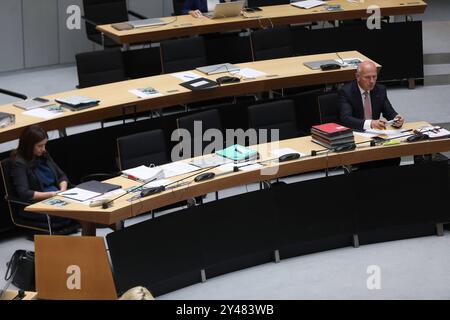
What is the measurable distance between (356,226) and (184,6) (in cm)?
450

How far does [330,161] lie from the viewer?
8.15 m

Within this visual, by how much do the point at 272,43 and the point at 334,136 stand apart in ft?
9.24

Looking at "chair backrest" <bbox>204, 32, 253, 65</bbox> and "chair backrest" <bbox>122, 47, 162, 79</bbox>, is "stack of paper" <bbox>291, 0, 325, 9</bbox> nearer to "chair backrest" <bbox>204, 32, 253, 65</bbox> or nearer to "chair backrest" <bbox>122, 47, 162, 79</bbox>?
"chair backrest" <bbox>204, 32, 253, 65</bbox>

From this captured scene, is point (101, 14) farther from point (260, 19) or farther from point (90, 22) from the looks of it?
point (260, 19)

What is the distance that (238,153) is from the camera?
813cm

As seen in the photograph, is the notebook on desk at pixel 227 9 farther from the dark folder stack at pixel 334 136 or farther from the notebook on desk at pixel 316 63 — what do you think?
the dark folder stack at pixel 334 136

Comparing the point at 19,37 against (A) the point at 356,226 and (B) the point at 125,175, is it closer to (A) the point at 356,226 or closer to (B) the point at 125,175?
(B) the point at 125,175

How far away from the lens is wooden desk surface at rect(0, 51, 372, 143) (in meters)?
8.68

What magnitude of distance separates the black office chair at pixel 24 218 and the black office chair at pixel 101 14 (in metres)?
3.75

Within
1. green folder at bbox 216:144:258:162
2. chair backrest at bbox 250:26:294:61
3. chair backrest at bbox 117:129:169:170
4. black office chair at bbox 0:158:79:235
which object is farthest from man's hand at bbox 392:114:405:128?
black office chair at bbox 0:158:79:235

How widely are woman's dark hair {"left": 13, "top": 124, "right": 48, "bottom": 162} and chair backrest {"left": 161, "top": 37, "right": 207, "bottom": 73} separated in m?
2.67

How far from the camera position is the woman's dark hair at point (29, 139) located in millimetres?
7801
